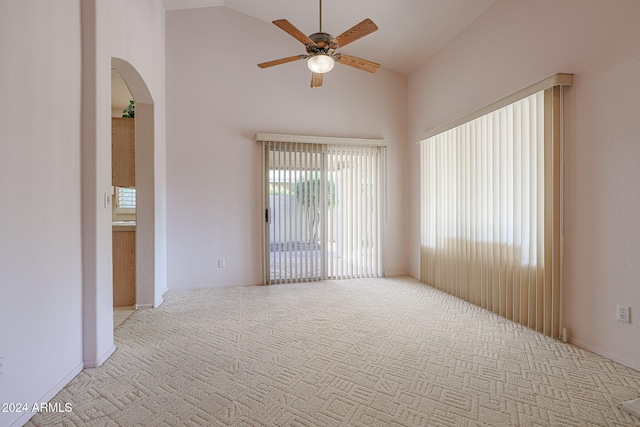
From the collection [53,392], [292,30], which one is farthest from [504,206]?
[53,392]

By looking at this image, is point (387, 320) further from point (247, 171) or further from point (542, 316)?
point (247, 171)

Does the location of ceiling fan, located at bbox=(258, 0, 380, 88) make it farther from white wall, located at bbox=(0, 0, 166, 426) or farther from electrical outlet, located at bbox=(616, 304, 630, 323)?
electrical outlet, located at bbox=(616, 304, 630, 323)

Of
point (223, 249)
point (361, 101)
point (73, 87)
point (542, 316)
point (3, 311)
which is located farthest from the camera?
point (361, 101)

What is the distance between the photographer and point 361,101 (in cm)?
525

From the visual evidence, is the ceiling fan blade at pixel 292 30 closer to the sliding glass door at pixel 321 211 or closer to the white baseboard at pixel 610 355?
the sliding glass door at pixel 321 211

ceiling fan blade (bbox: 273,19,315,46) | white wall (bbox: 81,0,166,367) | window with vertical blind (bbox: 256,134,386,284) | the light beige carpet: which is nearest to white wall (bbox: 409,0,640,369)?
the light beige carpet

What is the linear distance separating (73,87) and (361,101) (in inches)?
157

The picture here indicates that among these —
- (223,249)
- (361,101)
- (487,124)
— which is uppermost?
(361,101)

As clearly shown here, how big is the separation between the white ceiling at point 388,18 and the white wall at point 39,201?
9.20 ft

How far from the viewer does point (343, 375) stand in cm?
222

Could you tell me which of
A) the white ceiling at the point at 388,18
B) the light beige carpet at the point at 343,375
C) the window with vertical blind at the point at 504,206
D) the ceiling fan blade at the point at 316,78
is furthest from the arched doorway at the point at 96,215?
the window with vertical blind at the point at 504,206

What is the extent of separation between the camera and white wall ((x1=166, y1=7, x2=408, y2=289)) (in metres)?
4.57

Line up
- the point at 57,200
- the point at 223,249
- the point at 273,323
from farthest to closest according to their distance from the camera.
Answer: the point at 223,249
the point at 273,323
the point at 57,200

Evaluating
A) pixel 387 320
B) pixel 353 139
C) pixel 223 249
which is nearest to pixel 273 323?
pixel 387 320
